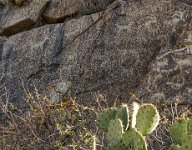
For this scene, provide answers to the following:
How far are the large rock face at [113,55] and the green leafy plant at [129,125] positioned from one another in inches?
59.1

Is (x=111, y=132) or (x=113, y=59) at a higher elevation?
(x=111, y=132)

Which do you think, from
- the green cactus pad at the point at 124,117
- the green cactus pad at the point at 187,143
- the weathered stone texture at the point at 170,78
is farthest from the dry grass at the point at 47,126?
the green cactus pad at the point at 187,143

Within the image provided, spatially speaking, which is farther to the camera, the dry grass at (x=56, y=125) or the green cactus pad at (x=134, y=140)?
the dry grass at (x=56, y=125)

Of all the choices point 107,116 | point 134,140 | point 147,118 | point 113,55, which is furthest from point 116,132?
point 113,55

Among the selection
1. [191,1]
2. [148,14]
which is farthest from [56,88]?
[191,1]

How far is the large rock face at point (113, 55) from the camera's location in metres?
6.69

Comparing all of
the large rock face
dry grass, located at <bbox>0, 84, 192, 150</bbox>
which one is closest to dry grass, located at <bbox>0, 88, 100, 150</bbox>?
dry grass, located at <bbox>0, 84, 192, 150</bbox>

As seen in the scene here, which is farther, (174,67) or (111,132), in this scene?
(174,67)

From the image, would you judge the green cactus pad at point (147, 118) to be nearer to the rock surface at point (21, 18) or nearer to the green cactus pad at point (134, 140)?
the green cactus pad at point (134, 140)

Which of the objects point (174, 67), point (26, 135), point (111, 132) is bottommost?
point (26, 135)

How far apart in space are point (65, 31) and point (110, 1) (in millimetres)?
823

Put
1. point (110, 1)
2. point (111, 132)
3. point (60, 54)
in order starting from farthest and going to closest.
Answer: point (110, 1) → point (60, 54) → point (111, 132)

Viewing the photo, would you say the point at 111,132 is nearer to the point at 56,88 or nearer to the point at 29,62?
the point at 56,88

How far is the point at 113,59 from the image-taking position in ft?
23.3
